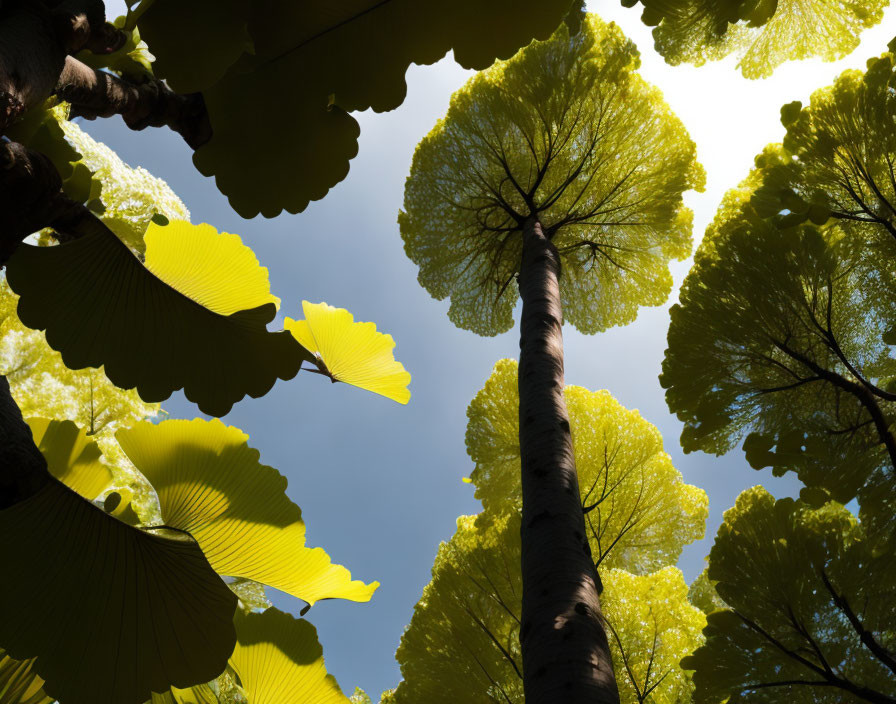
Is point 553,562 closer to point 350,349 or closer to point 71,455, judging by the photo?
point 350,349

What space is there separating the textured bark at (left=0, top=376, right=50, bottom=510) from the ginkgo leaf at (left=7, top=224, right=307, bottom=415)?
0.53 feet

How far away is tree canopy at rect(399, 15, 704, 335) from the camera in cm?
485

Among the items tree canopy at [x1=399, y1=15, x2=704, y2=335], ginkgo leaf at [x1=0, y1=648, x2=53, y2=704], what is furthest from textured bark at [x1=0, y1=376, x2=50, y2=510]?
tree canopy at [x1=399, y1=15, x2=704, y2=335]

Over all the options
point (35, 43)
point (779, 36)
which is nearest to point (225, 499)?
point (35, 43)

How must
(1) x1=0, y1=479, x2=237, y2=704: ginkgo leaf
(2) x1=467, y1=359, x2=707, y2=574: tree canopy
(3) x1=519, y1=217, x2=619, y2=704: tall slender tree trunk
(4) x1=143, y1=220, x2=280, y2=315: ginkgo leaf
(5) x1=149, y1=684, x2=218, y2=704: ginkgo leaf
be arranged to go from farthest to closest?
(2) x1=467, y1=359, x2=707, y2=574: tree canopy, (3) x1=519, y1=217, x2=619, y2=704: tall slender tree trunk, (5) x1=149, y1=684, x2=218, y2=704: ginkgo leaf, (4) x1=143, y1=220, x2=280, y2=315: ginkgo leaf, (1) x1=0, y1=479, x2=237, y2=704: ginkgo leaf

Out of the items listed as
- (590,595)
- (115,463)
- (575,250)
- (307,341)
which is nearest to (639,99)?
(575,250)

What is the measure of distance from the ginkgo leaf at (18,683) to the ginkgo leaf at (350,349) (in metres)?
0.65

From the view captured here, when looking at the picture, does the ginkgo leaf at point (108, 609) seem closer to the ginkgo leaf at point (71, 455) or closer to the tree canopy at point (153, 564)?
the tree canopy at point (153, 564)

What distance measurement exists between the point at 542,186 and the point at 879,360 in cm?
314

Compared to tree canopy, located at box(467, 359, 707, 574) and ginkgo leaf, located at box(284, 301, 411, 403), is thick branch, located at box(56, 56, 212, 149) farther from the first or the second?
tree canopy, located at box(467, 359, 707, 574)

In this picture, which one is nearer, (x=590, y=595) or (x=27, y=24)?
(x=27, y=24)

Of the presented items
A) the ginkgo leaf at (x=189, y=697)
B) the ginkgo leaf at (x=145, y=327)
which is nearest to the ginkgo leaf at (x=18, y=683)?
the ginkgo leaf at (x=189, y=697)

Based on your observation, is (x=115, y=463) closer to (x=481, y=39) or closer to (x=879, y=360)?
(x=481, y=39)

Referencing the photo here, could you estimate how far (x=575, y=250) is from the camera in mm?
5715
